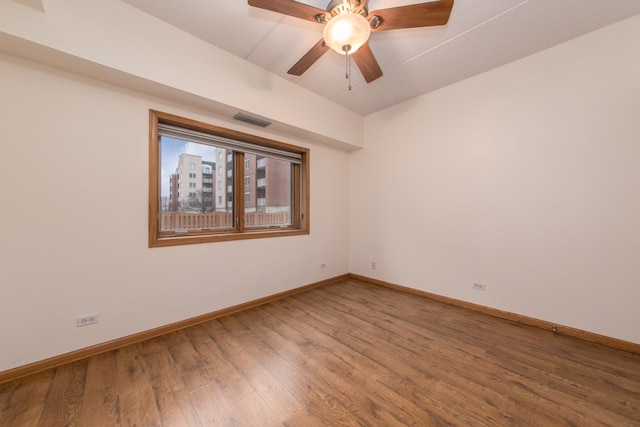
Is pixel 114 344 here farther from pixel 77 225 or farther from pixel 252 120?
pixel 252 120

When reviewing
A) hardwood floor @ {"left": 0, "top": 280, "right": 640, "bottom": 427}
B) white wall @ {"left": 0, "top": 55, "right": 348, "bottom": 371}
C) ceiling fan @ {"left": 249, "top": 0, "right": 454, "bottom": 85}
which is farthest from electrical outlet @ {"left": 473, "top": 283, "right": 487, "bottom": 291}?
white wall @ {"left": 0, "top": 55, "right": 348, "bottom": 371}

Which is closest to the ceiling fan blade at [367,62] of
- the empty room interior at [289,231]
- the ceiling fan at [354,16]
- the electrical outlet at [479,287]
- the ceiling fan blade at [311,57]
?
the empty room interior at [289,231]

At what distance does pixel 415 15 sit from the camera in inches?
59.9

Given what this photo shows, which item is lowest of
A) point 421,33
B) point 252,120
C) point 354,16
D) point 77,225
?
point 77,225

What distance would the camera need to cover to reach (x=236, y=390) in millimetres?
1490

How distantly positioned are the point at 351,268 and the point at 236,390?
2.82 meters

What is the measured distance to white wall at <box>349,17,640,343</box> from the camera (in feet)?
6.44

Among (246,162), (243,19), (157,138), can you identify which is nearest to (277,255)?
(246,162)

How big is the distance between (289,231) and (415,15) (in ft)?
8.47

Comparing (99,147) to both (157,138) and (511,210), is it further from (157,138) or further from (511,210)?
(511,210)

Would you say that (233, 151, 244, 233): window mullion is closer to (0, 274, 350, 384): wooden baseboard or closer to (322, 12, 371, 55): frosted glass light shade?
(0, 274, 350, 384): wooden baseboard

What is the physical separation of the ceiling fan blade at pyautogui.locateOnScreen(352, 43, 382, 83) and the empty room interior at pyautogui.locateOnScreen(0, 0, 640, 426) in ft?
0.08

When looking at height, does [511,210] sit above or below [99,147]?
below

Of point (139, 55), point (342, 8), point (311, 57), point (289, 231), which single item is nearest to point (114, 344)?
point (289, 231)
